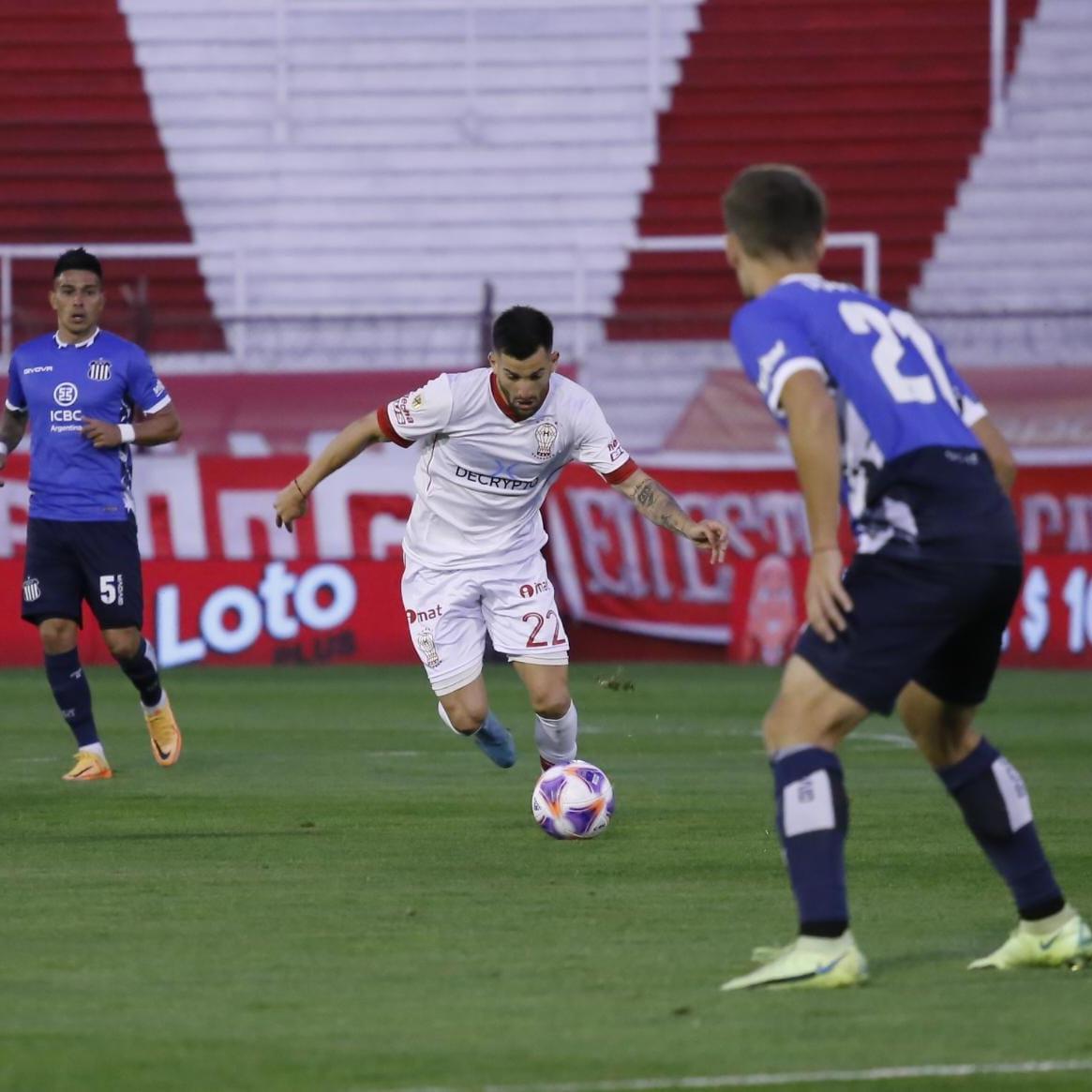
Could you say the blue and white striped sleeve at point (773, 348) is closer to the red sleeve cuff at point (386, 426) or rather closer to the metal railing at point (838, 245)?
the red sleeve cuff at point (386, 426)

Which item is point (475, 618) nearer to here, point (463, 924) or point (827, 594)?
point (463, 924)

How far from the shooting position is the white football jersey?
9055 mm

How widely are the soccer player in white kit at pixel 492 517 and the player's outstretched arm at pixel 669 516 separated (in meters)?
0.01

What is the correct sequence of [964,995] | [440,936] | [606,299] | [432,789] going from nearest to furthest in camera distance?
[964,995] < [440,936] < [432,789] < [606,299]

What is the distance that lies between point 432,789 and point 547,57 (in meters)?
15.8

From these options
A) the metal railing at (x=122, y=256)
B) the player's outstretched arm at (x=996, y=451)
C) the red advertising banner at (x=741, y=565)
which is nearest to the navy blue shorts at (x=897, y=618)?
the player's outstretched arm at (x=996, y=451)

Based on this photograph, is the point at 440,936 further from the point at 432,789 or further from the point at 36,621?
the point at 36,621

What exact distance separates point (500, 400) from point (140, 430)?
234cm

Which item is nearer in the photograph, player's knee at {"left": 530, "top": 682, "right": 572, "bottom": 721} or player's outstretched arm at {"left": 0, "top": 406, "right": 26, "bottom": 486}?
player's knee at {"left": 530, "top": 682, "right": 572, "bottom": 721}

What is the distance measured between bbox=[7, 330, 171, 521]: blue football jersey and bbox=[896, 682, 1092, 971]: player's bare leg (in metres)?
5.71

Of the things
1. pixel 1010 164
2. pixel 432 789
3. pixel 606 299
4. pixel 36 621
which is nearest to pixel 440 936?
pixel 432 789

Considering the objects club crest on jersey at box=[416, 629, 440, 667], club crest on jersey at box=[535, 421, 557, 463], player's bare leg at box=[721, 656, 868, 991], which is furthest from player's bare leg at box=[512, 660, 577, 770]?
player's bare leg at box=[721, 656, 868, 991]

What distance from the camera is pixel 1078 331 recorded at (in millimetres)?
20734

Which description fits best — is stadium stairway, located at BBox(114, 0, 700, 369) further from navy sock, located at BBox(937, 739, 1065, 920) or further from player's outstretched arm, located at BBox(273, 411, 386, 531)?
navy sock, located at BBox(937, 739, 1065, 920)
